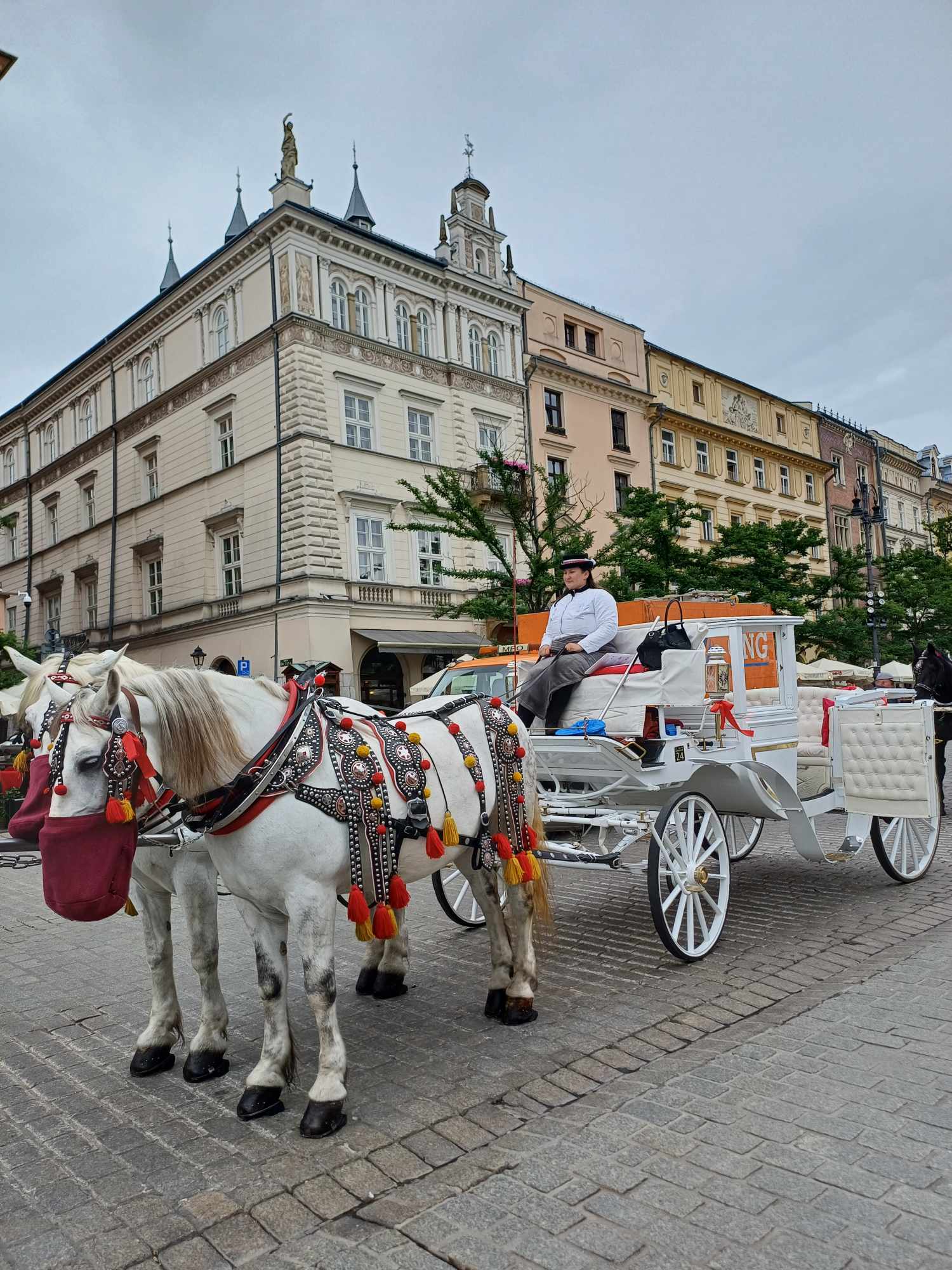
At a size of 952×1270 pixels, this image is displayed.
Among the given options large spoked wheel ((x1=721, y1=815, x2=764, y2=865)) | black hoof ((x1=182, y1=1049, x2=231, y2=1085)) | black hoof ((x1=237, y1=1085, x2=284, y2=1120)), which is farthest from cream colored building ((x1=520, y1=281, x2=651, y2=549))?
black hoof ((x1=237, y1=1085, x2=284, y2=1120))

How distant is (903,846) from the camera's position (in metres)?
6.99

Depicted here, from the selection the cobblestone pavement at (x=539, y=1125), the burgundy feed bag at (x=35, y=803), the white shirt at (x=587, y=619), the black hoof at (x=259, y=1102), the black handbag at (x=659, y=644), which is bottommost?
the cobblestone pavement at (x=539, y=1125)

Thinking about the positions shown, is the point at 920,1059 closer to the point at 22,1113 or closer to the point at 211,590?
the point at 22,1113

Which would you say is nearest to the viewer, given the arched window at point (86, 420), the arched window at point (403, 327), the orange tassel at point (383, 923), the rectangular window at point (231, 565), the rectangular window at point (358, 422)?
the orange tassel at point (383, 923)

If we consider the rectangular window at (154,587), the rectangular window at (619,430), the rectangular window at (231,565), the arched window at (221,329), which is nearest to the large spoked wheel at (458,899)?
Result: the rectangular window at (231,565)

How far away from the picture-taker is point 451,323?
2745cm

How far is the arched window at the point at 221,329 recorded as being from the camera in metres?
26.0

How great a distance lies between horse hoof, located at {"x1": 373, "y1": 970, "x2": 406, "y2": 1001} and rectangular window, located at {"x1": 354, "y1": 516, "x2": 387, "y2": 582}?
65.0 feet

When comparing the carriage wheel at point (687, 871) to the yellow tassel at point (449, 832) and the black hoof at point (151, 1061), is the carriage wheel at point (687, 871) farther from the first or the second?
the black hoof at point (151, 1061)

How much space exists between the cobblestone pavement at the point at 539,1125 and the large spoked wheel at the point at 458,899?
24.4 inches

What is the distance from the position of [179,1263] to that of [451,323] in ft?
89.7

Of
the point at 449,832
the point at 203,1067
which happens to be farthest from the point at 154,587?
the point at 449,832

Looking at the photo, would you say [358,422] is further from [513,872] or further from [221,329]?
[513,872]

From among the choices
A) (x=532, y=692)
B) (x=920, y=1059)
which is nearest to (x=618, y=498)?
(x=532, y=692)
